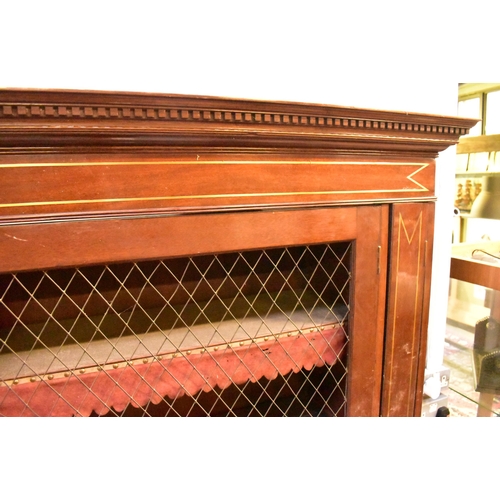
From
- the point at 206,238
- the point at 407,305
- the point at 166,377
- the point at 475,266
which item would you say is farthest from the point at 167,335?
the point at 475,266

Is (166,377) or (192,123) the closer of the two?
(192,123)

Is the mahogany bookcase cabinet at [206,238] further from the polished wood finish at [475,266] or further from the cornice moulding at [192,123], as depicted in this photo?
the polished wood finish at [475,266]

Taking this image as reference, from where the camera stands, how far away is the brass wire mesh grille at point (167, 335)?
0.61 m

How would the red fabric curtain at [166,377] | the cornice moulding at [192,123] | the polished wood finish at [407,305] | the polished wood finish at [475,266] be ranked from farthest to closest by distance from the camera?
the polished wood finish at [475,266] < the polished wood finish at [407,305] < the red fabric curtain at [166,377] < the cornice moulding at [192,123]

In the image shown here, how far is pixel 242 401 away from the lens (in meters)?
1.01

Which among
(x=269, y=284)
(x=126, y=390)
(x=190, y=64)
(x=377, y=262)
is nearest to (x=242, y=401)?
(x=269, y=284)

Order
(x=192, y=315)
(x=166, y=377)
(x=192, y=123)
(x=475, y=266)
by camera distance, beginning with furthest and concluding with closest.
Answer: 1. (x=475, y=266)
2. (x=192, y=315)
3. (x=166, y=377)
4. (x=192, y=123)

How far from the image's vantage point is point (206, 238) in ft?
1.87

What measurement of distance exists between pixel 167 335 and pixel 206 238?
0.26 metres

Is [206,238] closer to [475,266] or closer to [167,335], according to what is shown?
[167,335]

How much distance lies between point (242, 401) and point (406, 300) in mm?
558

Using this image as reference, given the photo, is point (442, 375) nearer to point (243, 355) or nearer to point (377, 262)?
point (377, 262)

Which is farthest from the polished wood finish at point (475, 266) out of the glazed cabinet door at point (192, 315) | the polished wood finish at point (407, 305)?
the glazed cabinet door at point (192, 315)

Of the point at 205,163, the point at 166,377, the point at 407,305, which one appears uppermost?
the point at 205,163
